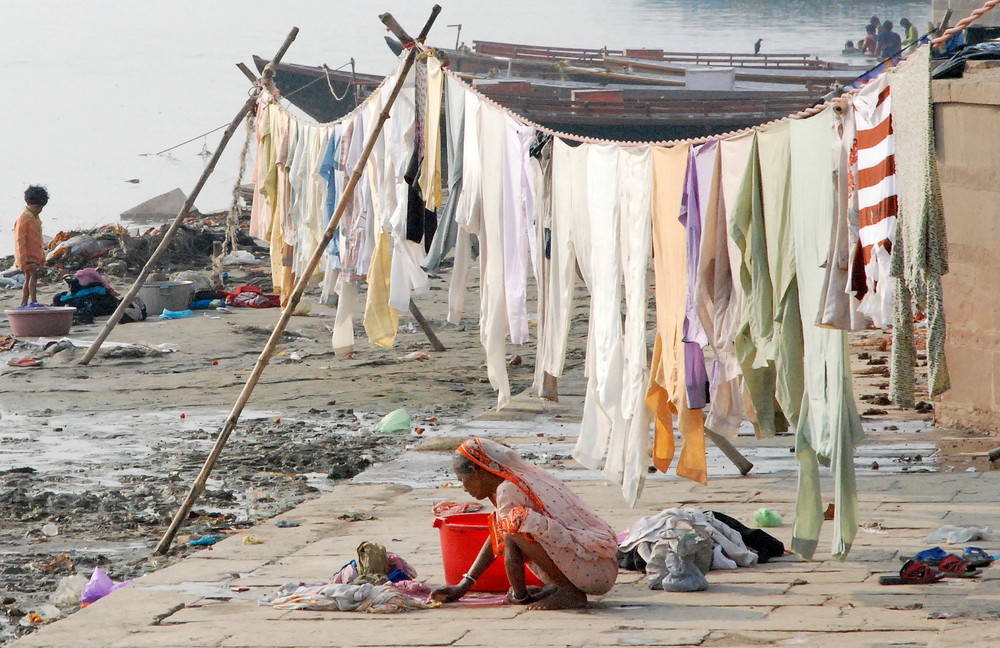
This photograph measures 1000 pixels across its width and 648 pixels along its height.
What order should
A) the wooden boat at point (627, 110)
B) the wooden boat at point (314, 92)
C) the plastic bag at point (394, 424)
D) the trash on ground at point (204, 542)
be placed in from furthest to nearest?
the wooden boat at point (314, 92), the wooden boat at point (627, 110), the plastic bag at point (394, 424), the trash on ground at point (204, 542)

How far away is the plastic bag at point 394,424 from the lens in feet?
28.7

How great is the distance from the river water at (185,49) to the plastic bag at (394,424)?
68.4 ft

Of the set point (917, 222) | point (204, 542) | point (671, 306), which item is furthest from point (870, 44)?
point (917, 222)

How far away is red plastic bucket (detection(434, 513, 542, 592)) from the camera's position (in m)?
4.93

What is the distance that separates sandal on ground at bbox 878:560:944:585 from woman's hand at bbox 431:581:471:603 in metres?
1.53

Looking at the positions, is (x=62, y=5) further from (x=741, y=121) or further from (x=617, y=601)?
(x=617, y=601)

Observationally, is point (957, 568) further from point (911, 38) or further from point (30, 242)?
point (911, 38)

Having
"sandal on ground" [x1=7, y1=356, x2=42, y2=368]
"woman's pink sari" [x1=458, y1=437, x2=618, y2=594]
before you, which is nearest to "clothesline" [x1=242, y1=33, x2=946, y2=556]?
"woman's pink sari" [x1=458, y1=437, x2=618, y2=594]

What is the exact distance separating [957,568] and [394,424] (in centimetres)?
468

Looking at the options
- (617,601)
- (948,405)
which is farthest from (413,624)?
(948,405)

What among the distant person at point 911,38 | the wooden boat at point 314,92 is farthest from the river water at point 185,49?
the distant person at point 911,38

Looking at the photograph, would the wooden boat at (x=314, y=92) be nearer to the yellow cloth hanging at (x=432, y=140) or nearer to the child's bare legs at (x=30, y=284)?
the child's bare legs at (x=30, y=284)

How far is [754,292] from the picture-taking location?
175 inches

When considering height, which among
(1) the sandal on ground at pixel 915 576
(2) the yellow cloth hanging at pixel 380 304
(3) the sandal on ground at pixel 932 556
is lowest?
(1) the sandal on ground at pixel 915 576
